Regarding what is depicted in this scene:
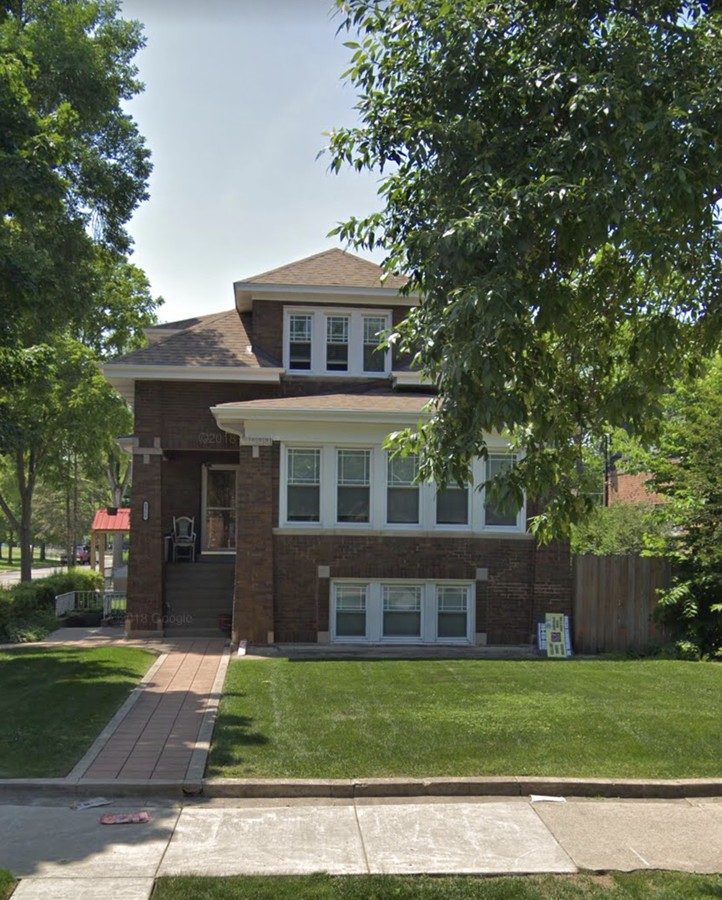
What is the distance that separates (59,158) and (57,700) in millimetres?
7091

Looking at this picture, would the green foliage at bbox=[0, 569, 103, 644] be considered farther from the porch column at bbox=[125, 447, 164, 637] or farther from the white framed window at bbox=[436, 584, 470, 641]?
the white framed window at bbox=[436, 584, 470, 641]

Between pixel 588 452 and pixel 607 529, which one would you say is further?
pixel 607 529

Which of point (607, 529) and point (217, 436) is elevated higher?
point (217, 436)

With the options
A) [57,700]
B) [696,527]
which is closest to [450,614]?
[696,527]

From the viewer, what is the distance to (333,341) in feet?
59.8

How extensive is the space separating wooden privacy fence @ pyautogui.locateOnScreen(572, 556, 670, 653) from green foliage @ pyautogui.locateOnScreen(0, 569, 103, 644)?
11.3 metres

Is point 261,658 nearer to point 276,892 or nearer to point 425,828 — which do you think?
point 425,828

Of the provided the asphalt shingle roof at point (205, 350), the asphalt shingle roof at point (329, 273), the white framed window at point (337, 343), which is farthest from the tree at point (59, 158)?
the white framed window at point (337, 343)

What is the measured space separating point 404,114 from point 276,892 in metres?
5.29

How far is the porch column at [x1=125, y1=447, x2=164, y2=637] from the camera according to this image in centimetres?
1722

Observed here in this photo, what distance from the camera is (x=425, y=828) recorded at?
20.6 ft

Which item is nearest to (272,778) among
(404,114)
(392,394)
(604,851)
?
(604,851)

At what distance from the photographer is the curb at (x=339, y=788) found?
6973mm

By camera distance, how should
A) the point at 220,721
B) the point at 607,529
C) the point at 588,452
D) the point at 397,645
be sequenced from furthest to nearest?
the point at 607,529 → the point at 397,645 → the point at 220,721 → the point at 588,452
